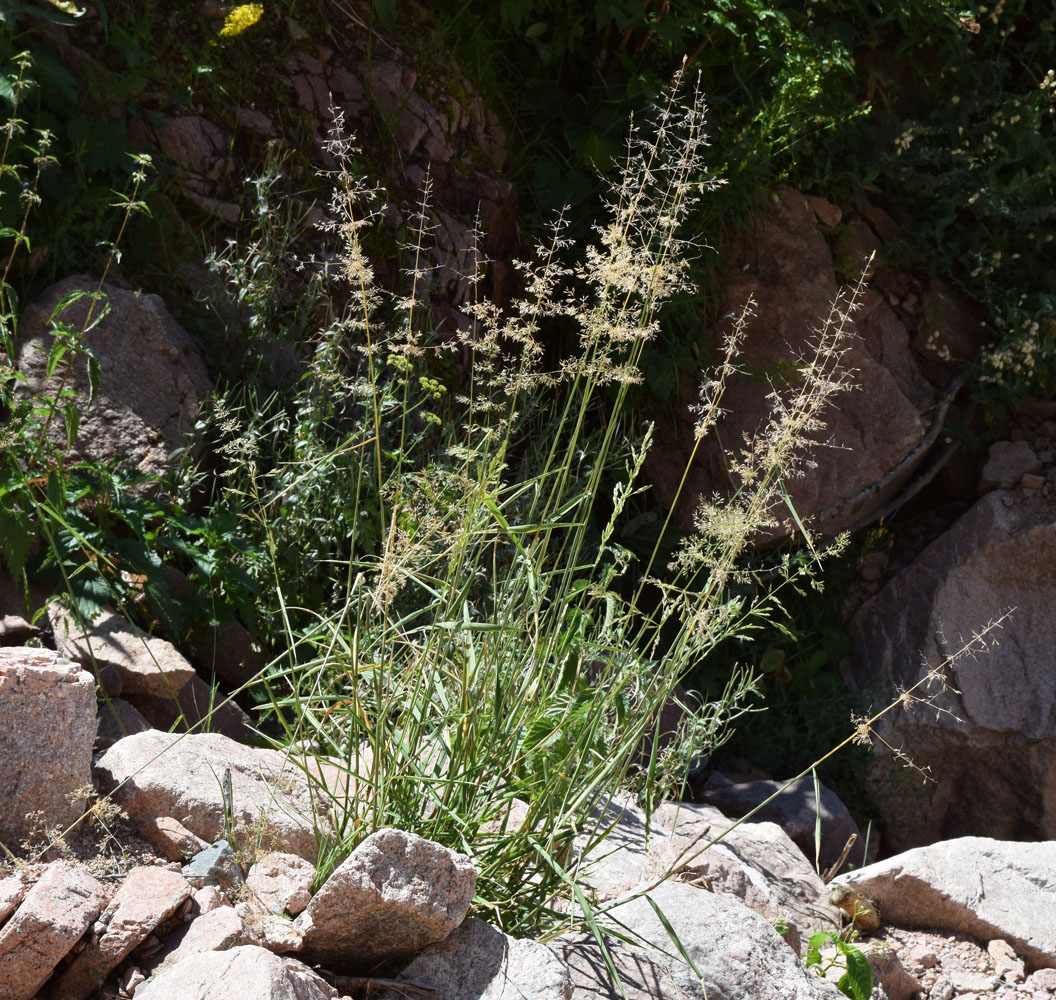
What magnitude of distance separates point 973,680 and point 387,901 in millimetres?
3773

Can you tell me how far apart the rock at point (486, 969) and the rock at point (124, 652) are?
3.90 feet

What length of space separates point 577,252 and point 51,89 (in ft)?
6.58

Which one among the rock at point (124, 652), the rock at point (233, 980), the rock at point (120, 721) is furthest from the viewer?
the rock at point (124, 652)

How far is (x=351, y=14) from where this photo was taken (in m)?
4.48

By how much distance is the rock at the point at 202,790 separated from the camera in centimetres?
208

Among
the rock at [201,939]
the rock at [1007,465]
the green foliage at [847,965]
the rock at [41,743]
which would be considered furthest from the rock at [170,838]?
the rock at [1007,465]

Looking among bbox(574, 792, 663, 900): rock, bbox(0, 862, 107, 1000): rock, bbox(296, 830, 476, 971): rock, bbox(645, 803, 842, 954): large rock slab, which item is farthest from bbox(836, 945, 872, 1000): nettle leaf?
bbox(0, 862, 107, 1000): rock

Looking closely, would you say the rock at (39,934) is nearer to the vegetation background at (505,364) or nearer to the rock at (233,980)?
the rock at (233,980)

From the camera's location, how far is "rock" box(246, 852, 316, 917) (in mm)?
1940

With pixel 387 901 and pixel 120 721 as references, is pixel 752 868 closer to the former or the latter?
pixel 387 901

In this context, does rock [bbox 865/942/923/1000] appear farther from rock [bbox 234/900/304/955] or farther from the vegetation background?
rock [bbox 234/900/304/955]

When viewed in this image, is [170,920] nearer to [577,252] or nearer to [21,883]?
[21,883]

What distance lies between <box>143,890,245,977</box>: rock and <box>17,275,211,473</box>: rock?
174 cm

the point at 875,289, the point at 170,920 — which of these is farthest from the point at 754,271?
the point at 170,920
